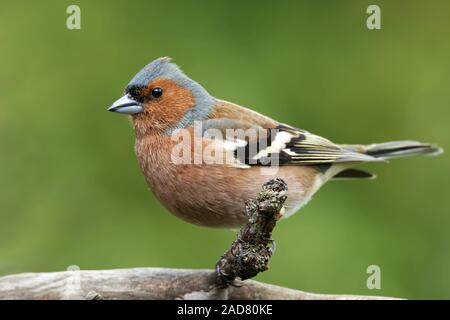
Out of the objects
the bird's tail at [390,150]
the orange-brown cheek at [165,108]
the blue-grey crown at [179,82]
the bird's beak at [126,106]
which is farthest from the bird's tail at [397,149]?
the bird's beak at [126,106]

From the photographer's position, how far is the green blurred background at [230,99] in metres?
5.47

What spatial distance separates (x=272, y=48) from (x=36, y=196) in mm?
2264

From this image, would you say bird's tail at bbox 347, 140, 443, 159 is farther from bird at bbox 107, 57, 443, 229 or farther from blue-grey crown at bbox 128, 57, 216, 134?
blue-grey crown at bbox 128, 57, 216, 134

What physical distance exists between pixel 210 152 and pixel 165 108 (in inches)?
18.3

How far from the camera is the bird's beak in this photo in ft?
15.4

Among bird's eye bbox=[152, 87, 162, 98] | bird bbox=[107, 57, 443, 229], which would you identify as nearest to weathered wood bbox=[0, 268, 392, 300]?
bird bbox=[107, 57, 443, 229]

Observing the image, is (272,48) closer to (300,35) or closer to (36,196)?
(300,35)

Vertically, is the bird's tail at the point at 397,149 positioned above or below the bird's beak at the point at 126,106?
below

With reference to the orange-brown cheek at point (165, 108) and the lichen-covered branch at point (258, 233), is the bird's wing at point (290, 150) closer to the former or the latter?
the orange-brown cheek at point (165, 108)

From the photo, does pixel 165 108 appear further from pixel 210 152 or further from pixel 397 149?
pixel 397 149

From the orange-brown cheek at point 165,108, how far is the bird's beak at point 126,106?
7cm

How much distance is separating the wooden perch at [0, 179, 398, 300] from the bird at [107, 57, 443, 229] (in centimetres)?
38

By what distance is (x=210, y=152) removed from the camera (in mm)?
4656
